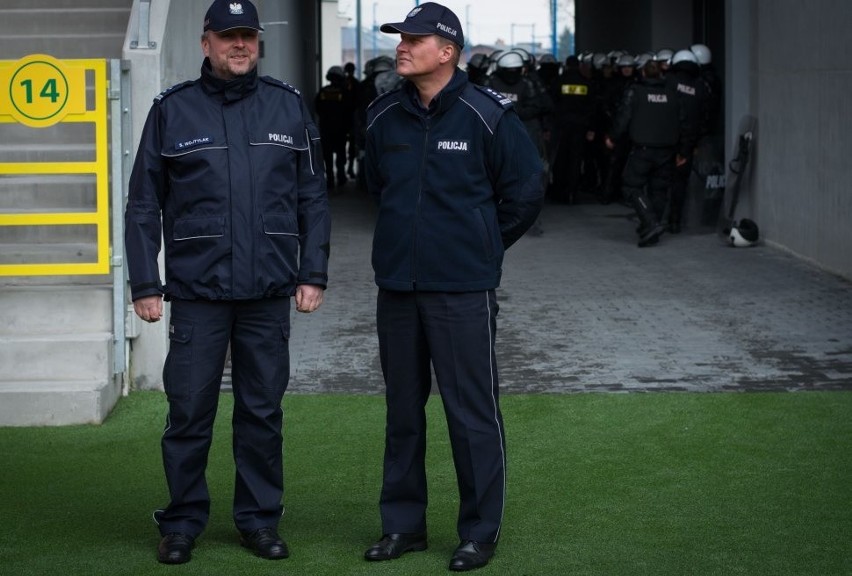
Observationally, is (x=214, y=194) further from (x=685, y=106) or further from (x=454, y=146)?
(x=685, y=106)

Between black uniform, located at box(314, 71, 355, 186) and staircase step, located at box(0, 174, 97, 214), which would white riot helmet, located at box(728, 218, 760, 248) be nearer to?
staircase step, located at box(0, 174, 97, 214)

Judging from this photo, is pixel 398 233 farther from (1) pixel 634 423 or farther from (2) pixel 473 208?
(1) pixel 634 423

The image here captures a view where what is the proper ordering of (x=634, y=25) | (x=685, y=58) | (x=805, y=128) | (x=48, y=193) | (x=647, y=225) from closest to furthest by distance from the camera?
(x=48, y=193) < (x=805, y=128) < (x=647, y=225) < (x=685, y=58) < (x=634, y=25)

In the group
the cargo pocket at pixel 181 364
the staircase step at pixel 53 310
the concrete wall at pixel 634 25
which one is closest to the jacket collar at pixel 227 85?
the cargo pocket at pixel 181 364

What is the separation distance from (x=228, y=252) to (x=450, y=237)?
2.54ft

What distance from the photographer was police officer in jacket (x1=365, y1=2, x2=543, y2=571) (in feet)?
16.3

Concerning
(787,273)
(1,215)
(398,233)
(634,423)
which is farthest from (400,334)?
(787,273)

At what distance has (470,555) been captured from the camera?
5016 mm

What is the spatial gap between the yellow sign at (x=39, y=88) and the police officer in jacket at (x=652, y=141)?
27.2 ft

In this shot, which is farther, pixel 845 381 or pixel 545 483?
pixel 845 381

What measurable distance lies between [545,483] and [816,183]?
761cm

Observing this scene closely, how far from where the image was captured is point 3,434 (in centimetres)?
714

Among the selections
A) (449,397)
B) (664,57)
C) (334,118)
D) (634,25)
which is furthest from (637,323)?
(634,25)

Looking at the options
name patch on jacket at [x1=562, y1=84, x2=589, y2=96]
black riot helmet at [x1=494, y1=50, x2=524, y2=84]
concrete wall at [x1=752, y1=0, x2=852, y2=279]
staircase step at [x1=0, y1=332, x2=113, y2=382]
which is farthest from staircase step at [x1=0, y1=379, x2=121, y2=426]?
name patch on jacket at [x1=562, y1=84, x2=589, y2=96]
